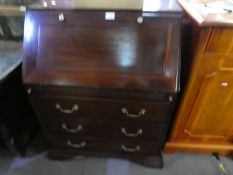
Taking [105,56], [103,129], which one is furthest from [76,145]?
[105,56]

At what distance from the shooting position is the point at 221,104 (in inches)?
47.0

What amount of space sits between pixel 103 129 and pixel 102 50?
531 millimetres

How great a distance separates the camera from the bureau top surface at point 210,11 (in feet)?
2.93

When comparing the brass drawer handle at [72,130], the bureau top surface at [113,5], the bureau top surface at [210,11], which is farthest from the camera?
the brass drawer handle at [72,130]

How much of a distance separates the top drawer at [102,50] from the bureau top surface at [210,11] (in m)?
0.13

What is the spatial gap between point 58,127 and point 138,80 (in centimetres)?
66

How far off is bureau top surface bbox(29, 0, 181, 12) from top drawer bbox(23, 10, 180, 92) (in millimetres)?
40

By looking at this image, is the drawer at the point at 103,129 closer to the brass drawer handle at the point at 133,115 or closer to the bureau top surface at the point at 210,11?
the brass drawer handle at the point at 133,115

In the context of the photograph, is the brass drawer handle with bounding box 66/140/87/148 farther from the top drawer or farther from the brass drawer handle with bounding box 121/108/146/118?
the top drawer

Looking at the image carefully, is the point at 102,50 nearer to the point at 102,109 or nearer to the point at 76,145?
the point at 102,109

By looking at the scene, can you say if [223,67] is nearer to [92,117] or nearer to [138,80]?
[138,80]

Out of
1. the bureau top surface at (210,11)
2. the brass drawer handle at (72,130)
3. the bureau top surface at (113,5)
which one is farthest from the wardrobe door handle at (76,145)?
the bureau top surface at (210,11)

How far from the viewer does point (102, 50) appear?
1001 millimetres

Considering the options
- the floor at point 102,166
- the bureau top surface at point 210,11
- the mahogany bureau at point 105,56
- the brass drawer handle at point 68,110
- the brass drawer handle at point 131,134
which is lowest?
the floor at point 102,166
